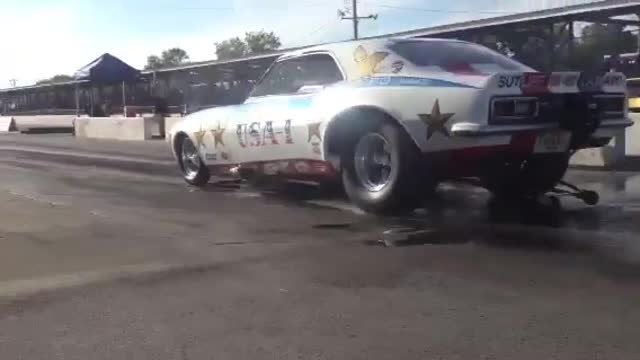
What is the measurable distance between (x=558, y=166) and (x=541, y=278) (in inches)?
132

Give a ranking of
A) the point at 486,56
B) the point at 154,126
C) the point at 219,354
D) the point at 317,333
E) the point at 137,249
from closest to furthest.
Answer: the point at 219,354 < the point at 317,333 < the point at 137,249 < the point at 486,56 < the point at 154,126

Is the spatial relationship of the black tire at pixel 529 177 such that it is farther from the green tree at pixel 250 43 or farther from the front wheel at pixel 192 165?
the green tree at pixel 250 43

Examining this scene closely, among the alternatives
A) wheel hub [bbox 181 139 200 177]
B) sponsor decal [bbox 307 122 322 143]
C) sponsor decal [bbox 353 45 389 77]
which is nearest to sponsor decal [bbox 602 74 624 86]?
sponsor decal [bbox 353 45 389 77]

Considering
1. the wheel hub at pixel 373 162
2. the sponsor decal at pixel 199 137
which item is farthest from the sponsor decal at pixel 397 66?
the sponsor decal at pixel 199 137

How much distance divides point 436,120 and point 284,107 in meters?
2.23

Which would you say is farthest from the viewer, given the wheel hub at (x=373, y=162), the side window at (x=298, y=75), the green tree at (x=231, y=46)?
the green tree at (x=231, y=46)

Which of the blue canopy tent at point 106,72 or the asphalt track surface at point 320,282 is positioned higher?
the blue canopy tent at point 106,72

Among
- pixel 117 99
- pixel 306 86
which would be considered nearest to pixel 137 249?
pixel 306 86

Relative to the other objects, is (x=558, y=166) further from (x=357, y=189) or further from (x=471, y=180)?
(x=357, y=189)

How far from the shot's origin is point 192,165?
11.1 m

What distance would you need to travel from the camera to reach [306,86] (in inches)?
332

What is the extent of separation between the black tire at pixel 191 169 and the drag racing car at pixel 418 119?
1.63 m

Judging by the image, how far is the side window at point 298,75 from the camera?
8.30 meters

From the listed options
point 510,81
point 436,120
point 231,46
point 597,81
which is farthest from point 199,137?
point 231,46
